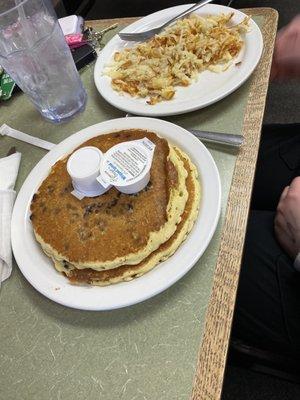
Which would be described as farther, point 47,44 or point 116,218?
point 47,44

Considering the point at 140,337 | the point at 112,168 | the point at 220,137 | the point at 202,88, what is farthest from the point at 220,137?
the point at 140,337

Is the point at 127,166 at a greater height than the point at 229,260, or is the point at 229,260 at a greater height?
the point at 127,166

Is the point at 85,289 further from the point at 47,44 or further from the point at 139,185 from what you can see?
the point at 47,44

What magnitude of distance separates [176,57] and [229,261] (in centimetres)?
58

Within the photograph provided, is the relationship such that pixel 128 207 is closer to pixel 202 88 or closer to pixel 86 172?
pixel 86 172

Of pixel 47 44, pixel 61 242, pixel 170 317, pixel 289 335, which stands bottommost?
pixel 289 335

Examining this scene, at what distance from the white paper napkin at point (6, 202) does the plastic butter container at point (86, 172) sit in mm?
176

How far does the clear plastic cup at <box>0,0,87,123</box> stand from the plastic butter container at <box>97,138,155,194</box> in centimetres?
37

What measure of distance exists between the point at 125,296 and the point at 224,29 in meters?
0.75

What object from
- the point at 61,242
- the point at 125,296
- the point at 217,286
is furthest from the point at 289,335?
the point at 61,242

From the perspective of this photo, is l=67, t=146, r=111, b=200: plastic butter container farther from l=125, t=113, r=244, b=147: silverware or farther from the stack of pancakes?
l=125, t=113, r=244, b=147: silverware

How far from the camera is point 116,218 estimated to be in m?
0.64

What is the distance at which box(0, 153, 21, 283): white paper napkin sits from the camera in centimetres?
72

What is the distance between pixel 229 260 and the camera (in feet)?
2.14
